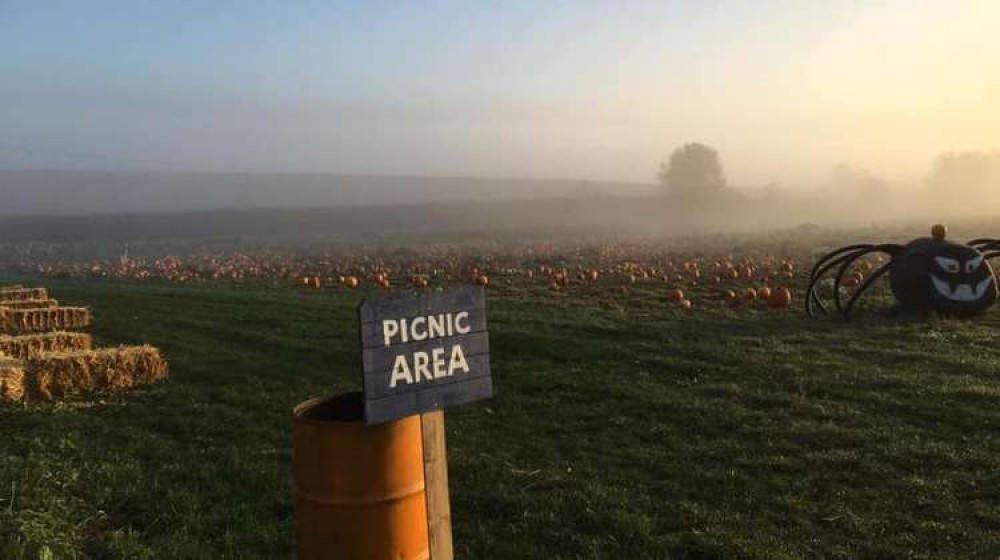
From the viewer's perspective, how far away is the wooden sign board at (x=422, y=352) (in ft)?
14.2

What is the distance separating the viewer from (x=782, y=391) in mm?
10086

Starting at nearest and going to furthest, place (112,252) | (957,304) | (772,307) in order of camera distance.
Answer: (957,304), (772,307), (112,252)

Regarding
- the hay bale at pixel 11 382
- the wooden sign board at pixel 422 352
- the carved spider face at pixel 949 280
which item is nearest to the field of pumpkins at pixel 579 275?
→ the carved spider face at pixel 949 280

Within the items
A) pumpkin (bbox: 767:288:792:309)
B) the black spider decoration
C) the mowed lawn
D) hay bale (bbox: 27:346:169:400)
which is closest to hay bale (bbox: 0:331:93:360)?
the mowed lawn

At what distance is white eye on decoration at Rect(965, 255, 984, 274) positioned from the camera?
48.8 feet

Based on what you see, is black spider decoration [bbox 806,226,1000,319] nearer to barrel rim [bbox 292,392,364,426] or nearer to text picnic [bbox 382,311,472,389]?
text picnic [bbox 382,311,472,389]

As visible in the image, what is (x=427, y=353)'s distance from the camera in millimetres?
4598

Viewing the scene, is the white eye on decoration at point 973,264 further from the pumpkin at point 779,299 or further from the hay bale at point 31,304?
the hay bale at point 31,304

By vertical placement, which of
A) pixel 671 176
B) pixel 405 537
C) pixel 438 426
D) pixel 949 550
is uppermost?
pixel 671 176

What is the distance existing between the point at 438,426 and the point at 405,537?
2.17ft

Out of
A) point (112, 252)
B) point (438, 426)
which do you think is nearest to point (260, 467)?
point (438, 426)

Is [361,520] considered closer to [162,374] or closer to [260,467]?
[260,467]

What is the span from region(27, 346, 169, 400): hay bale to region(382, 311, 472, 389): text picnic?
8.09m

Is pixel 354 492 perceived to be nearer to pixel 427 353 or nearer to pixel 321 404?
pixel 321 404
